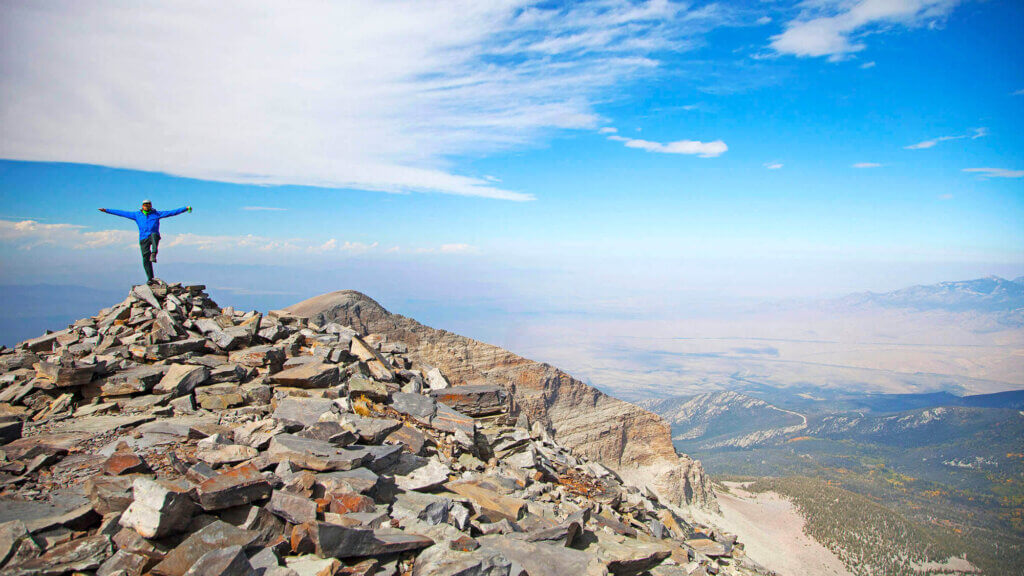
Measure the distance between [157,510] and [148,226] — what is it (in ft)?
53.1

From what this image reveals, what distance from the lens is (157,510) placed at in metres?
6.73

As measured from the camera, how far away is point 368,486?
8.88m

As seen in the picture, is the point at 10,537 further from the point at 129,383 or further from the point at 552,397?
the point at 552,397

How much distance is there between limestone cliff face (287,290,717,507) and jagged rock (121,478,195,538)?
26.9 m

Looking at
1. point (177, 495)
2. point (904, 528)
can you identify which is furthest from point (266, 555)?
point (904, 528)

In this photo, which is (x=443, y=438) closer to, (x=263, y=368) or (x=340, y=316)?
(x=263, y=368)

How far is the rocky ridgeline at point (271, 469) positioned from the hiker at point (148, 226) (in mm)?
1283

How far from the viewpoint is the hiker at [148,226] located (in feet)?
60.3

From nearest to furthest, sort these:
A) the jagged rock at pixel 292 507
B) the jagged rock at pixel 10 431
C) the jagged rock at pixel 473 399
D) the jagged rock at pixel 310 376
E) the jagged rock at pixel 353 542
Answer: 1. the jagged rock at pixel 353 542
2. the jagged rock at pixel 292 507
3. the jagged rock at pixel 10 431
4. the jagged rock at pixel 310 376
5. the jagged rock at pixel 473 399

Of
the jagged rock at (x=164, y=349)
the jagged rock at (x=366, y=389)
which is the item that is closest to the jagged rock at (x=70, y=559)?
the jagged rock at (x=366, y=389)

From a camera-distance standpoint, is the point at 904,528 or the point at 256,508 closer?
the point at 256,508

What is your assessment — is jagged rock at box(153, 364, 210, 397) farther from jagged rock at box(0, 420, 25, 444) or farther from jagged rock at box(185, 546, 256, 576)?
jagged rock at box(185, 546, 256, 576)

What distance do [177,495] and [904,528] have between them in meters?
103

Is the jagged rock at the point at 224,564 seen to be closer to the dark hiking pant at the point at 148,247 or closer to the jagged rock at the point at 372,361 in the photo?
the jagged rock at the point at 372,361
